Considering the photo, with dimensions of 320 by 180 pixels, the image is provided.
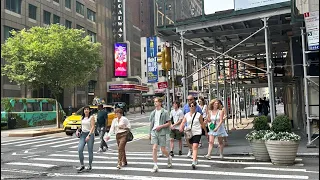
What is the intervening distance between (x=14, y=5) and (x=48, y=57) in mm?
14557

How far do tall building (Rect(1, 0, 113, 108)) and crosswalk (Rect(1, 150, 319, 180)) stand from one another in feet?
51.2

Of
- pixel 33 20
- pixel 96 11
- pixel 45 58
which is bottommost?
pixel 45 58

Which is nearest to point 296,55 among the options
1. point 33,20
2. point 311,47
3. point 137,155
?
point 311,47

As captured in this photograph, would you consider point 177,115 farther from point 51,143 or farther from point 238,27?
point 51,143

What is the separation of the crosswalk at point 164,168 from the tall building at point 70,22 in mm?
15612

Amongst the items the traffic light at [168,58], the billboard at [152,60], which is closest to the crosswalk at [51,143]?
the traffic light at [168,58]

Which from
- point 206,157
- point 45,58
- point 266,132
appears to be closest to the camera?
point 266,132

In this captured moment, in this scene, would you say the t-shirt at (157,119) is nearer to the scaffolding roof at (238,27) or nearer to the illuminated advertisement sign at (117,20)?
the scaffolding roof at (238,27)

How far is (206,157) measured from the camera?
9773 mm

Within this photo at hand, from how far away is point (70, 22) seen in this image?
43094 millimetres

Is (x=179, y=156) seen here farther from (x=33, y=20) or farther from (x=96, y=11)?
(x=96, y=11)

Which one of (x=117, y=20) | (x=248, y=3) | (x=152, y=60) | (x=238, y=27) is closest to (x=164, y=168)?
(x=248, y=3)

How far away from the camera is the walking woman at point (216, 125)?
9.49 m

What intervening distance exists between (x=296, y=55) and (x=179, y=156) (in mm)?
5800
